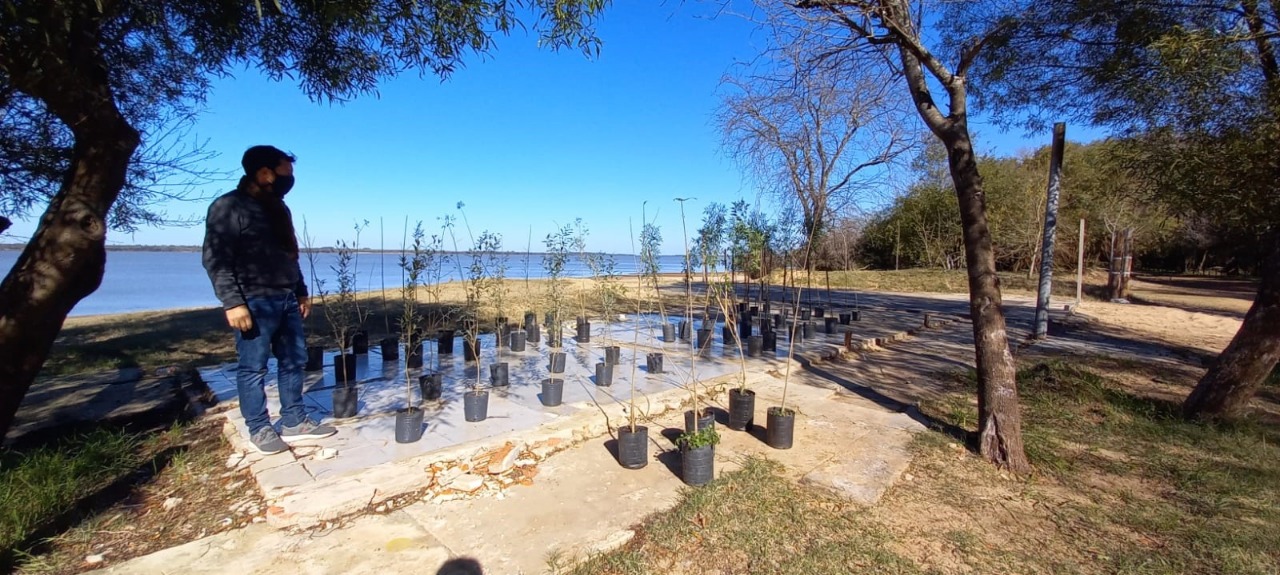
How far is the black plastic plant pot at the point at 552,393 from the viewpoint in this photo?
A: 153 inches

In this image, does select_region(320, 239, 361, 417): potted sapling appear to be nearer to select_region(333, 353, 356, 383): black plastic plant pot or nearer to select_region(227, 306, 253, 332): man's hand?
select_region(333, 353, 356, 383): black plastic plant pot

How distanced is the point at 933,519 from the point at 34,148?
631 centimetres

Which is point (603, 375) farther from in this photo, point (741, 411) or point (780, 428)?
point (780, 428)

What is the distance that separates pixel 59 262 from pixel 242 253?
745 millimetres

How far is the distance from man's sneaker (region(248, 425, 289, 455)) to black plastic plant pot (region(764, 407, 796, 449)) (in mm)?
2852

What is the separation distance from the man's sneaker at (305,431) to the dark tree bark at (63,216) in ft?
3.66

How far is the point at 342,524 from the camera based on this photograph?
248 centimetres

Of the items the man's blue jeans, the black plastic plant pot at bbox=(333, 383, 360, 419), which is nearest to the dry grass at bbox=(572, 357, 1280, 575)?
the man's blue jeans

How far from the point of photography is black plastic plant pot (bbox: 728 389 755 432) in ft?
12.7

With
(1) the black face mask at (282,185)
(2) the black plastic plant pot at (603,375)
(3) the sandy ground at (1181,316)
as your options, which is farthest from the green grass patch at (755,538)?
(3) the sandy ground at (1181,316)

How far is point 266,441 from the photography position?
2975 millimetres

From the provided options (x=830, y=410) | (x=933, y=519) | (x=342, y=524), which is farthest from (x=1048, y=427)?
(x=342, y=524)

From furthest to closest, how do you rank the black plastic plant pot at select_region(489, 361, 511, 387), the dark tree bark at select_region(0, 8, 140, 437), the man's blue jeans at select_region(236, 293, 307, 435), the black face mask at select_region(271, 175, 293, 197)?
the black plastic plant pot at select_region(489, 361, 511, 387), the black face mask at select_region(271, 175, 293, 197), the man's blue jeans at select_region(236, 293, 307, 435), the dark tree bark at select_region(0, 8, 140, 437)

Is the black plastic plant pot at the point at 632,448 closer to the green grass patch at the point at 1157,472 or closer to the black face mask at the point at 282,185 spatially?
the green grass patch at the point at 1157,472
